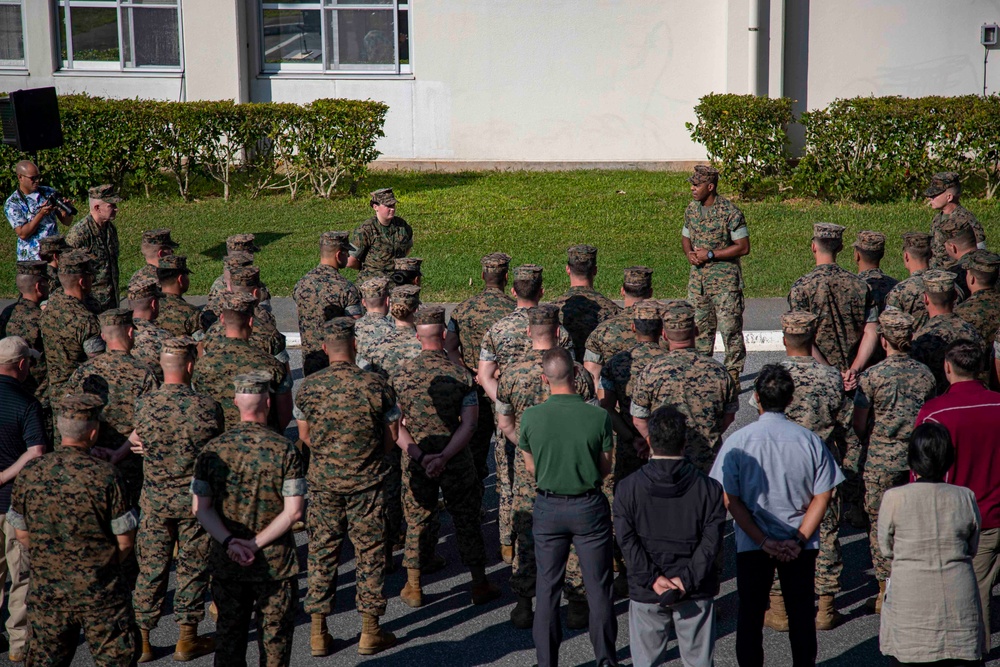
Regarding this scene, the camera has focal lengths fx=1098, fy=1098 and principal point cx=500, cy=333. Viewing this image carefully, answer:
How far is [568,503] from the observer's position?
20.2 feet

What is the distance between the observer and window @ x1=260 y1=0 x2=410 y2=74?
71.8ft

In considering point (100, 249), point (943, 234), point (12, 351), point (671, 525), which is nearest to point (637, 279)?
point (671, 525)

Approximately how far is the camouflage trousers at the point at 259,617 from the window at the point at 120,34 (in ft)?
59.0

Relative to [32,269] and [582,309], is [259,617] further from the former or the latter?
[32,269]

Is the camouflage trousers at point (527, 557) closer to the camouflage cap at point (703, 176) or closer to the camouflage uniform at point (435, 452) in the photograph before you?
the camouflage uniform at point (435, 452)

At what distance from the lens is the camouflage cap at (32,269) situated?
29.5ft

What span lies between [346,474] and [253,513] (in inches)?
34.5

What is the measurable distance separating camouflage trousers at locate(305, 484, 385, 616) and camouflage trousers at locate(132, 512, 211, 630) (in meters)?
0.66

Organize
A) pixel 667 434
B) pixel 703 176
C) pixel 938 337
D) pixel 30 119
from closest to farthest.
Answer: pixel 667 434 < pixel 938 337 < pixel 703 176 < pixel 30 119

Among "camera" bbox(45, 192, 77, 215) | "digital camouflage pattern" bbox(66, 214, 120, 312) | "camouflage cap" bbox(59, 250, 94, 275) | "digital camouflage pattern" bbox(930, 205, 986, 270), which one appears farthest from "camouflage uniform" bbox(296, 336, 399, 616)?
"camera" bbox(45, 192, 77, 215)

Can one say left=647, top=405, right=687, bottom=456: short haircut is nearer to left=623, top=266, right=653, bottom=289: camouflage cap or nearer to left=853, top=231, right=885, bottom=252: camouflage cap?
left=623, top=266, right=653, bottom=289: camouflage cap

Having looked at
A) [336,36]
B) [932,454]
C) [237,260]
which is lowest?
[932,454]

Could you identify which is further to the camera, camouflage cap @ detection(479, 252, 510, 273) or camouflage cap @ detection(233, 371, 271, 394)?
camouflage cap @ detection(479, 252, 510, 273)

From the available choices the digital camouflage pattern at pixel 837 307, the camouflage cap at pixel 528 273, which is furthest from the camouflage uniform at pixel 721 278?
the camouflage cap at pixel 528 273
